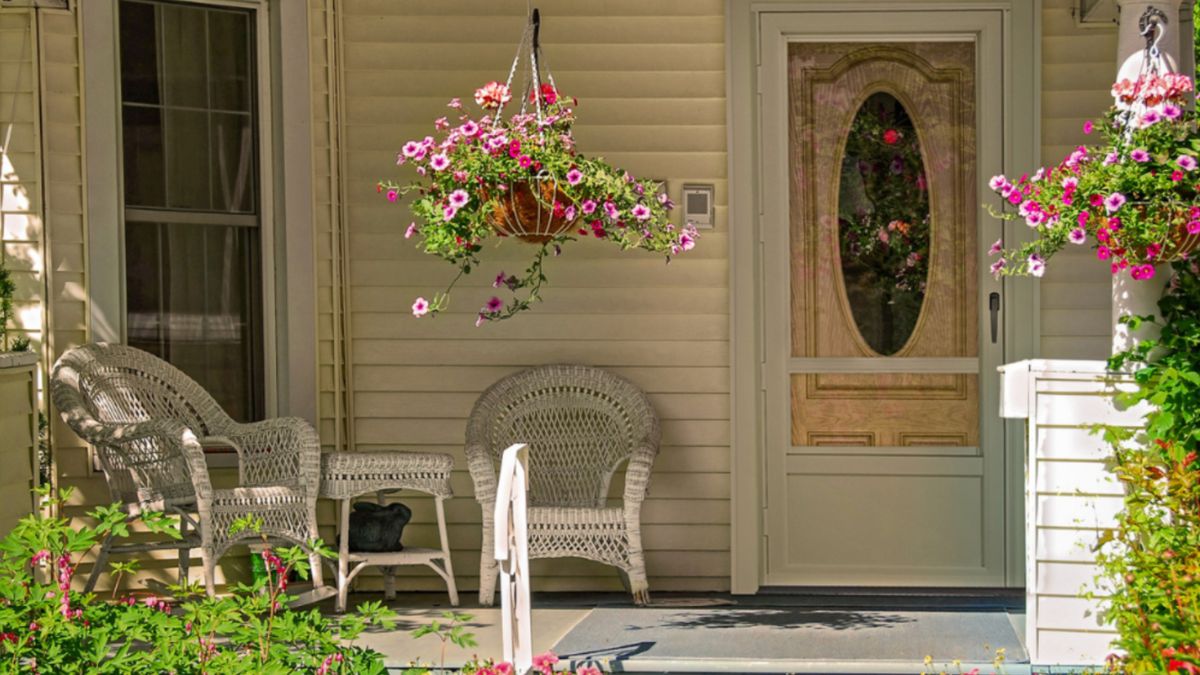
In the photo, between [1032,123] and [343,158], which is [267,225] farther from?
[1032,123]

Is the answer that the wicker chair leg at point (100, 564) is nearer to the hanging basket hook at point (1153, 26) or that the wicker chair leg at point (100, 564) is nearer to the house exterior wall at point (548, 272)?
the house exterior wall at point (548, 272)

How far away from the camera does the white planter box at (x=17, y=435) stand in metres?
4.75

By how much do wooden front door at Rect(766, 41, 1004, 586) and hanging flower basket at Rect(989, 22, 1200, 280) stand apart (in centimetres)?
176

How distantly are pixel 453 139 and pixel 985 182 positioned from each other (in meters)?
2.23

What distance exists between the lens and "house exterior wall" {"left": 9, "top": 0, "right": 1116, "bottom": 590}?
234 inches

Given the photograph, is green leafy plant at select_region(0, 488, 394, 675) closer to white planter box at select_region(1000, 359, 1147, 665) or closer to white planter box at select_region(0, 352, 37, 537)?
white planter box at select_region(0, 352, 37, 537)

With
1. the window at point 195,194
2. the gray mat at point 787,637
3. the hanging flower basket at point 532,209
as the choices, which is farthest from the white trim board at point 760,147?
the window at point 195,194

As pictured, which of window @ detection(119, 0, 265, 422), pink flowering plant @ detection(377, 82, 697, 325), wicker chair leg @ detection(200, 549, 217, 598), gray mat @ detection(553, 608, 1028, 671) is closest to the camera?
gray mat @ detection(553, 608, 1028, 671)

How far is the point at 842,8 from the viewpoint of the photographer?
19.4 feet

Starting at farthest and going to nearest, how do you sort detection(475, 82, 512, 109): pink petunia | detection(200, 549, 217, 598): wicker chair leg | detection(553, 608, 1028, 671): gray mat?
detection(200, 549, 217, 598): wicker chair leg
detection(475, 82, 512, 109): pink petunia
detection(553, 608, 1028, 671): gray mat

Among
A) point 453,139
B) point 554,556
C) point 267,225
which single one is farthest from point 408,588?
point 453,139

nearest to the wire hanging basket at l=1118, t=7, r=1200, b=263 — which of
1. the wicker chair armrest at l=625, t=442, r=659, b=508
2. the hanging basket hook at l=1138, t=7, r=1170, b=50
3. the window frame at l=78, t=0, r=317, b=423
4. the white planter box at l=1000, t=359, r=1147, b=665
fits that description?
the hanging basket hook at l=1138, t=7, r=1170, b=50

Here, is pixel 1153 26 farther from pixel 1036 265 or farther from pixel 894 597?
pixel 894 597

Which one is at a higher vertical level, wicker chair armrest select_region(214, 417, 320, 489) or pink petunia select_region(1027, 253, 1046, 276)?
pink petunia select_region(1027, 253, 1046, 276)
